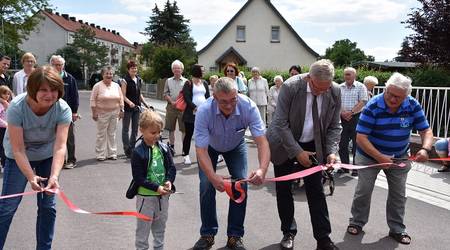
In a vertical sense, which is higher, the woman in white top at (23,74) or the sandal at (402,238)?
the woman in white top at (23,74)

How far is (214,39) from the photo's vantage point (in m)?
41.9

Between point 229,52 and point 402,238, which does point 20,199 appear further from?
point 229,52

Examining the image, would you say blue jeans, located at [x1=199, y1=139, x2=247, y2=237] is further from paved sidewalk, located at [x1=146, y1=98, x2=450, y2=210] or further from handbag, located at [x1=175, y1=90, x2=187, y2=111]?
handbag, located at [x1=175, y1=90, x2=187, y2=111]

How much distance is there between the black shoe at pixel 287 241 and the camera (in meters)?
4.57

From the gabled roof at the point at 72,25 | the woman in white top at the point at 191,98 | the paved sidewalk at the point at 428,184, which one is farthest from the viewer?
the gabled roof at the point at 72,25

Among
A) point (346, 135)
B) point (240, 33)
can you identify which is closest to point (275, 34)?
point (240, 33)

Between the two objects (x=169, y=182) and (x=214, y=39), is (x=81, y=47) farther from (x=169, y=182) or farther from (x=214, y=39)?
(x=169, y=182)

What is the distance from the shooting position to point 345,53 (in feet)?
298

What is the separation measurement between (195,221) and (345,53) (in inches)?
3537

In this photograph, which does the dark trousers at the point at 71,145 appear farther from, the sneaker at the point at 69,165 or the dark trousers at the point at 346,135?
the dark trousers at the point at 346,135

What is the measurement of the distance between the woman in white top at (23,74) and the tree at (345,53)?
81916 millimetres

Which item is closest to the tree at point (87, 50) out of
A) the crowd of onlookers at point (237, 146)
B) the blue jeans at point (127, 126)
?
the blue jeans at point (127, 126)

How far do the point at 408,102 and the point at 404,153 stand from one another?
1.81 feet

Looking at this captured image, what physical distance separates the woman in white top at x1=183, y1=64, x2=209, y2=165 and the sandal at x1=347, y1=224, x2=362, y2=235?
420 centimetres
